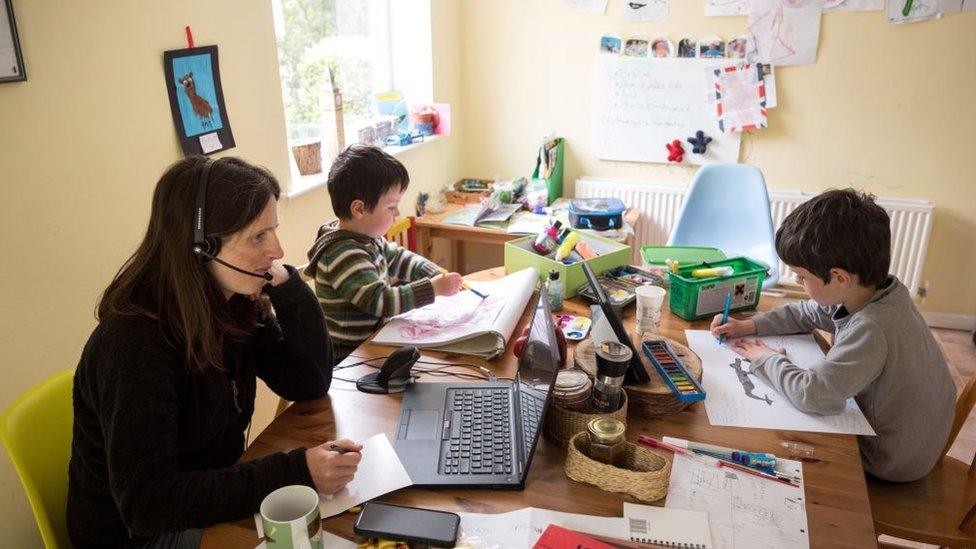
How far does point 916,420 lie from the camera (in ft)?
4.45

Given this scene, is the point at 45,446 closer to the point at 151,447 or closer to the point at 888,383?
the point at 151,447

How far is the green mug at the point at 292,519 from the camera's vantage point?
0.83 metres

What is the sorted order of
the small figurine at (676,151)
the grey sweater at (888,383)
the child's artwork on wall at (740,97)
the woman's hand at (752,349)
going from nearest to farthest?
the grey sweater at (888,383) < the woman's hand at (752,349) < the child's artwork on wall at (740,97) < the small figurine at (676,151)

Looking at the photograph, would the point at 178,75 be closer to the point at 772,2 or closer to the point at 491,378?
the point at 491,378

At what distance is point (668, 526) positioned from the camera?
0.99 meters

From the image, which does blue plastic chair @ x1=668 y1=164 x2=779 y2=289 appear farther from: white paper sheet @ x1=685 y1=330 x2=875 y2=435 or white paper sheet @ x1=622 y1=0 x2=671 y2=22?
white paper sheet @ x1=685 y1=330 x2=875 y2=435

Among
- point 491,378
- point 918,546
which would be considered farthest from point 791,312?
point 918,546

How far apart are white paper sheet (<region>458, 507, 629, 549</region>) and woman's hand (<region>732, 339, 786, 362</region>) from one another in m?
0.70

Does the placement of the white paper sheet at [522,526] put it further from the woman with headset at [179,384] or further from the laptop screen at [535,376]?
the woman with headset at [179,384]

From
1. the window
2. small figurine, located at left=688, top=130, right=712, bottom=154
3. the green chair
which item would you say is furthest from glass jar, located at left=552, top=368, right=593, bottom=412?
small figurine, located at left=688, top=130, right=712, bottom=154

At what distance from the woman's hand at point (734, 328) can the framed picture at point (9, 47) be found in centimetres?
167

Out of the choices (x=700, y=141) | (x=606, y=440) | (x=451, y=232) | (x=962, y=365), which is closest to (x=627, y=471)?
(x=606, y=440)

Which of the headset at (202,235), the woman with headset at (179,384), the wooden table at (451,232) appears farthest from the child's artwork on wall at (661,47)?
the headset at (202,235)

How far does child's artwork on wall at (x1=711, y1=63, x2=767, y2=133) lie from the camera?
3184 millimetres
